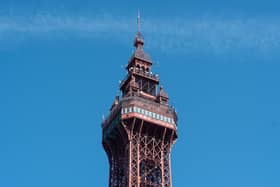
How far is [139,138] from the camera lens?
431 feet

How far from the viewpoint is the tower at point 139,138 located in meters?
130

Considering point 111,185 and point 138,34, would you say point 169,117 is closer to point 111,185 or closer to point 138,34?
point 111,185

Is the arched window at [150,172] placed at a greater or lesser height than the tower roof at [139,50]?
lesser

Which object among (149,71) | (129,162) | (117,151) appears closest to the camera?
(129,162)

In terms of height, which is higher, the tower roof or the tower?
the tower roof

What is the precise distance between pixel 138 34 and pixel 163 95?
21.1 metres

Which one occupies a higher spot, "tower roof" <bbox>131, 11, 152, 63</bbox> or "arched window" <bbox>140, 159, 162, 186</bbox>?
"tower roof" <bbox>131, 11, 152, 63</bbox>

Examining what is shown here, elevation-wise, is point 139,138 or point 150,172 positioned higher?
point 139,138

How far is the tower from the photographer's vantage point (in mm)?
129750

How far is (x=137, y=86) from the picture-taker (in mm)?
139125

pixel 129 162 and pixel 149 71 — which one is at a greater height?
pixel 149 71

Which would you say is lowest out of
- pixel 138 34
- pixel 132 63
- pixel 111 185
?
pixel 111 185

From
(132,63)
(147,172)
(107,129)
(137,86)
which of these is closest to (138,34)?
(132,63)

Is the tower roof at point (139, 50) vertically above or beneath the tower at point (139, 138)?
above
